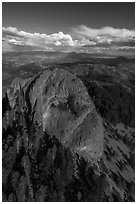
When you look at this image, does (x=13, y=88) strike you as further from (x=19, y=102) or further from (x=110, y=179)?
(x=110, y=179)

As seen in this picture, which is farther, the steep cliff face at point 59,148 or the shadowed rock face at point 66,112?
the shadowed rock face at point 66,112

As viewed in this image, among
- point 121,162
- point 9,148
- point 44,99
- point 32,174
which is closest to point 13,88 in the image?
point 44,99

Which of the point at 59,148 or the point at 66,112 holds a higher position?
the point at 66,112

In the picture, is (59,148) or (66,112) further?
(66,112)

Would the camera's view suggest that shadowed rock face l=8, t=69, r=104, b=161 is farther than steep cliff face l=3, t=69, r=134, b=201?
Yes

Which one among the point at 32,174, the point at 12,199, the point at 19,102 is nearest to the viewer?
the point at 12,199
